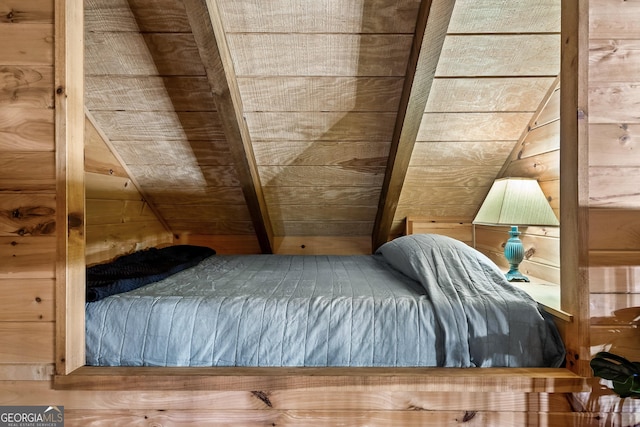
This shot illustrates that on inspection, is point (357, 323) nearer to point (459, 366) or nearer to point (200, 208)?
point (459, 366)

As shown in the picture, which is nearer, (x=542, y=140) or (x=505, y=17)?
(x=505, y=17)

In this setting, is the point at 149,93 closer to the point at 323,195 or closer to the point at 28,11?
the point at 28,11

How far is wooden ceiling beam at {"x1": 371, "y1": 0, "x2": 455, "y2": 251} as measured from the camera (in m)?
1.44

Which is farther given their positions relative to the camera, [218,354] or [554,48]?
[554,48]

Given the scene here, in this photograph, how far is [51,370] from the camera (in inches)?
44.0

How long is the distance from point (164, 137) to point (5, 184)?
105 cm

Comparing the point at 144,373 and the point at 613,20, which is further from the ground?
the point at 613,20

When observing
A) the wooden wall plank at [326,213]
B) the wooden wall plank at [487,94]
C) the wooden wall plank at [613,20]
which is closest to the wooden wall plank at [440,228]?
the wooden wall plank at [326,213]

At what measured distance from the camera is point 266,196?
96.9 inches

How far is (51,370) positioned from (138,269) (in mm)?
542

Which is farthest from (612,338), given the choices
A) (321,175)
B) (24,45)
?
(24,45)

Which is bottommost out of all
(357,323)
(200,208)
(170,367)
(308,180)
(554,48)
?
(170,367)

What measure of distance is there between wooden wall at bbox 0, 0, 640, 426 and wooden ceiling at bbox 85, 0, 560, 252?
0.54 metres

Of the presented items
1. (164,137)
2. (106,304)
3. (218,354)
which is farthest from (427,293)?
(164,137)
